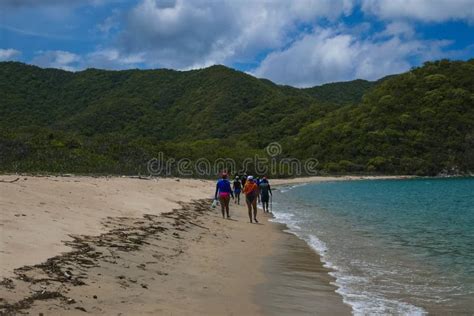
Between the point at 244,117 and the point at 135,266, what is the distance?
139 metres

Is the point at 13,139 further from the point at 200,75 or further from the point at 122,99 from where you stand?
the point at 200,75

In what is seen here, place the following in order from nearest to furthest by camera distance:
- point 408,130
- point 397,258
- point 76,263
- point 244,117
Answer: point 76,263
point 397,258
point 408,130
point 244,117

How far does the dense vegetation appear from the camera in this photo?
101188mm

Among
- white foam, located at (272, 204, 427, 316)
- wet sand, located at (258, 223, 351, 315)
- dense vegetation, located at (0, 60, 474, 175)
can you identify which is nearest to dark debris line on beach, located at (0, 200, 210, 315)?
wet sand, located at (258, 223, 351, 315)

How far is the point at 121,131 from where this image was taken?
121312 mm

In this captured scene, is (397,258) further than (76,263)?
Yes

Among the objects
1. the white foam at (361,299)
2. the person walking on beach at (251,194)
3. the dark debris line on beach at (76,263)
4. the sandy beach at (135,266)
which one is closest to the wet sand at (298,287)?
the sandy beach at (135,266)

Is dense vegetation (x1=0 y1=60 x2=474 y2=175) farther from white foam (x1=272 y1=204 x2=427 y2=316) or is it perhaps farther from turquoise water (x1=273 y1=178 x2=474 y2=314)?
white foam (x1=272 y1=204 x2=427 y2=316)

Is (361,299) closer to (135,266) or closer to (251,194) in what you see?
(135,266)

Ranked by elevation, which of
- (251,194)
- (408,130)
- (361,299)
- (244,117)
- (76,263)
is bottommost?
(361,299)

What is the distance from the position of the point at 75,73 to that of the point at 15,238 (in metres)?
168

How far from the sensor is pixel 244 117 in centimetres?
14625

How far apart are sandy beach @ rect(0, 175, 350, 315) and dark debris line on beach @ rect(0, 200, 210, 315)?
2 cm

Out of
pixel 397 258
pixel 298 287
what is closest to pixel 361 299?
pixel 298 287
